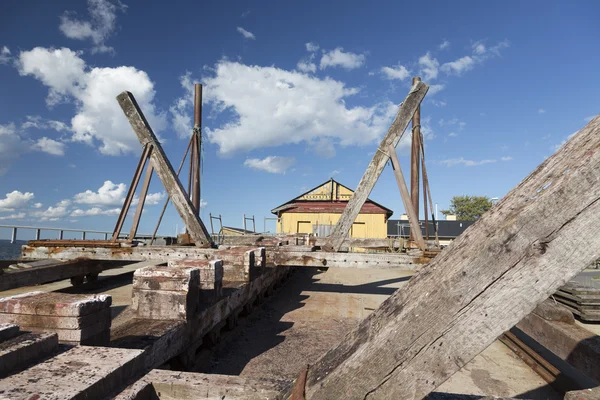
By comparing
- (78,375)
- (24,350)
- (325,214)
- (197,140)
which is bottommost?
(78,375)

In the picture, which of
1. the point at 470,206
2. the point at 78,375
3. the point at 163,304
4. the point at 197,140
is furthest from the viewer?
the point at 470,206

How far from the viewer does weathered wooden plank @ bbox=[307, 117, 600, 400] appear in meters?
1.09

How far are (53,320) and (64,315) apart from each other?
0.09 meters

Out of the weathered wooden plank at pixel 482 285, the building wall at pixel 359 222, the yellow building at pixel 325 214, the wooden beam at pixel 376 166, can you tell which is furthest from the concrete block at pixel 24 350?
the building wall at pixel 359 222

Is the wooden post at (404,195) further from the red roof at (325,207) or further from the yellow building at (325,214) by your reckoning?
the red roof at (325,207)

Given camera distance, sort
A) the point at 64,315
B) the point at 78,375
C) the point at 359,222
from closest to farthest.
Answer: the point at 78,375, the point at 64,315, the point at 359,222

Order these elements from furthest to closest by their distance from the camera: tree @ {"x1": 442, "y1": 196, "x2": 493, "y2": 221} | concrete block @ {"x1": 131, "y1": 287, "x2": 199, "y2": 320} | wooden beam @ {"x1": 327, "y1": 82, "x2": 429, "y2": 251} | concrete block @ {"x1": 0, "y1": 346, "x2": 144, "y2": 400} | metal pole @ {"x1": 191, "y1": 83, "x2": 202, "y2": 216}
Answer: tree @ {"x1": 442, "y1": 196, "x2": 493, "y2": 221} < metal pole @ {"x1": 191, "y1": 83, "x2": 202, "y2": 216} < wooden beam @ {"x1": 327, "y1": 82, "x2": 429, "y2": 251} < concrete block @ {"x1": 131, "y1": 287, "x2": 199, "y2": 320} < concrete block @ {"x1": 0, "y1": 346, "x2": 144, "y2": 400}

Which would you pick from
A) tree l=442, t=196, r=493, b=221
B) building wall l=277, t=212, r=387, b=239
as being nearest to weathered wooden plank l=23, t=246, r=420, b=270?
building wall l=277, t=212, r=387, b=239

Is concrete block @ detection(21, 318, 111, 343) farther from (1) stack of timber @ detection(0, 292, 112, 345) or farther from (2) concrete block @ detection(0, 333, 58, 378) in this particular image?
(2) concrete block @ detection(0, 333, 58, 378)

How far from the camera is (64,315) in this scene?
2.21 meters

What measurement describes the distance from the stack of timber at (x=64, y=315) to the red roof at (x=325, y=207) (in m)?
25.8

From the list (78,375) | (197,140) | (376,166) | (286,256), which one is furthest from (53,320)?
(197,140)

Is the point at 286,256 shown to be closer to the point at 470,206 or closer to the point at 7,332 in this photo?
the point at 7,332

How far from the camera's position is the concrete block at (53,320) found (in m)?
2.20
